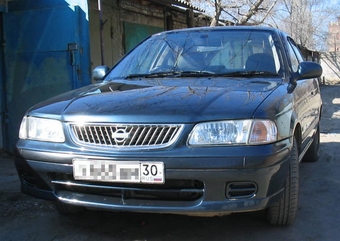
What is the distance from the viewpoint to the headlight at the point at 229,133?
8.49ft

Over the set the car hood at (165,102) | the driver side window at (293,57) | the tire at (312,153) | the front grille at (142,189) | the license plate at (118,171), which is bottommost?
the tire at (312,153)

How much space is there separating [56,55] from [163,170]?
4555 millimetres

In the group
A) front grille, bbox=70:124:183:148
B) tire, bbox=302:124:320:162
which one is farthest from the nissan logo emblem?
tire, bbox=302:124:320:162

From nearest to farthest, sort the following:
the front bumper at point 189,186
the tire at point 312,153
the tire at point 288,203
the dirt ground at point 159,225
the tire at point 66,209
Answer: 1. the front bumper at point 189,186
2. the tire at point 288,203
3. the dirt ground at point 159,225
4. the tire at point 66,209
5. the tire at point 312,153

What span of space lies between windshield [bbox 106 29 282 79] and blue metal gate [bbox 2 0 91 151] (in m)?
2.31

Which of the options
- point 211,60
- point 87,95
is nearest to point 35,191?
point 87,95

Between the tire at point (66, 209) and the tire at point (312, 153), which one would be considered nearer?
the tire at point (66, 209)

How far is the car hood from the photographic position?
8.64 ft

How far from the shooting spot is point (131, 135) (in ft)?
8.66

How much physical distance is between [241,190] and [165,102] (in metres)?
0.75

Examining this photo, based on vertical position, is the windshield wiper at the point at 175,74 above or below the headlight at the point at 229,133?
above

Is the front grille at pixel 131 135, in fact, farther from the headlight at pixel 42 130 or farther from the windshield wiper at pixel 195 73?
the windshield wiper at pixel 195 73

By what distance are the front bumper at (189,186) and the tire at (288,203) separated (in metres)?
0.23

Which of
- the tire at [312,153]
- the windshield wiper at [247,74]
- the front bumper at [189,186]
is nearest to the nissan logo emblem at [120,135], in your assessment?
the front bumper at [189,186]
